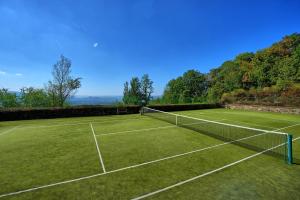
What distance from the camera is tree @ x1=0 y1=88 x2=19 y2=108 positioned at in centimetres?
3673

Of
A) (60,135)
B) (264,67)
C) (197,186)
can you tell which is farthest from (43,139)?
(264,67)

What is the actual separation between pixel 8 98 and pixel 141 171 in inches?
→ 1732

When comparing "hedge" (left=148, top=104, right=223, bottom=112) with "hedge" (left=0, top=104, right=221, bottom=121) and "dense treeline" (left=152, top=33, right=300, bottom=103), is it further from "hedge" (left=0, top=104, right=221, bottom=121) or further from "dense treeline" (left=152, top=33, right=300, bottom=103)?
"dense treeline" (left=152, top=33, right=300, bottom=103)

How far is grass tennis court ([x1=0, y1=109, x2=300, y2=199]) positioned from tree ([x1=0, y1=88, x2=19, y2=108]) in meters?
34.7

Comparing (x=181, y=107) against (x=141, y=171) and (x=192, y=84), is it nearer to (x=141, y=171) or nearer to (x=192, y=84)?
(x=141, y=171)

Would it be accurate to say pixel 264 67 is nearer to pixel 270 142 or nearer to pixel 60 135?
pixel 270 142

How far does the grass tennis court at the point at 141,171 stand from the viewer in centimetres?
462

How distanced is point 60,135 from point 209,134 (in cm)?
922

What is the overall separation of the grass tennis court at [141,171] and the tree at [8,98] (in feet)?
114

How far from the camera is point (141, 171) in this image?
19.4 feet

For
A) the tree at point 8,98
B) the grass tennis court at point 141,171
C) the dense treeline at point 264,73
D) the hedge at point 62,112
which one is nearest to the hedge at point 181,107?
the hedge at point 62,112

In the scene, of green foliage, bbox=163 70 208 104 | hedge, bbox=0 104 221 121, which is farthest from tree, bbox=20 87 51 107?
green foliage, bbox=163 70 208 104

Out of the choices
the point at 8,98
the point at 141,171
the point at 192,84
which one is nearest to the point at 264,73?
the point at 192,84

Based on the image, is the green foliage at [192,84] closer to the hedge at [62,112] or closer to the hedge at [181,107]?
the hedge at [181,107]
